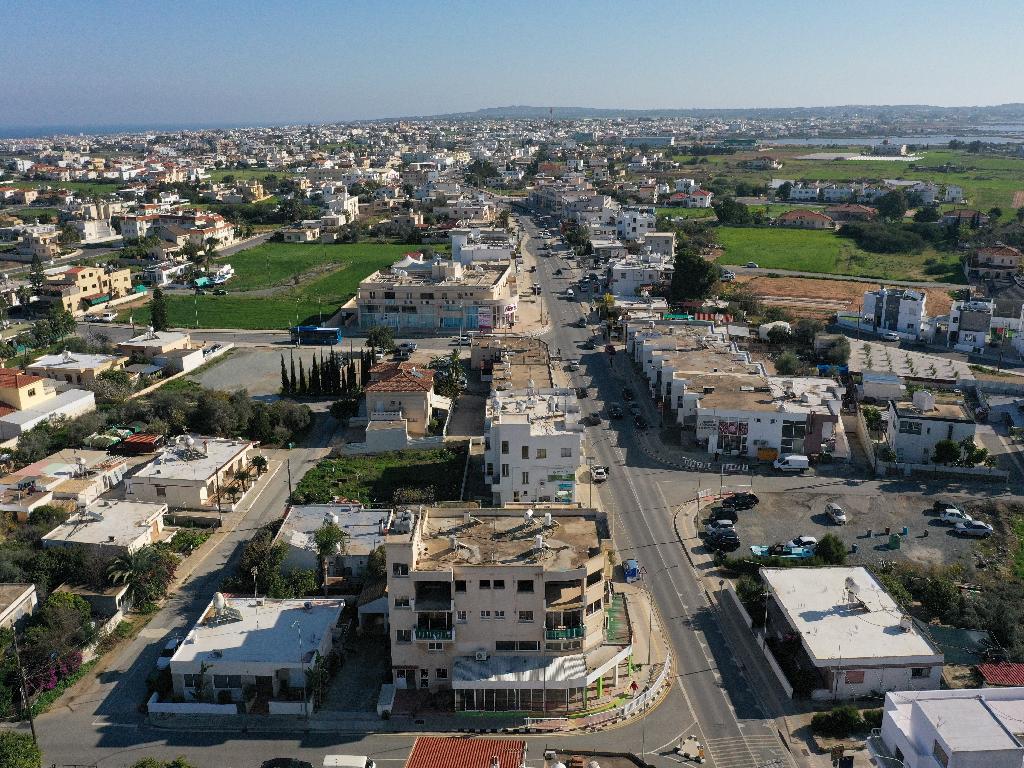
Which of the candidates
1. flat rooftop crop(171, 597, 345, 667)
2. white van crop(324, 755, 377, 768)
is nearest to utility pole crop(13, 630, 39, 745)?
flat rooftop crop(171, 597, 345, 667)

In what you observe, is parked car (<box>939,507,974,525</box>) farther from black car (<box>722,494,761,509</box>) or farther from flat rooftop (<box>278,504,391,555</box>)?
flat rooftop (<box>278,504,391,555</box>)

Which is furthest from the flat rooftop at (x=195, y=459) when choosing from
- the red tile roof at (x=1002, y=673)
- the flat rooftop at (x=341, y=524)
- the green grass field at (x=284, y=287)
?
the red tile roof at (x=1002, y=673)

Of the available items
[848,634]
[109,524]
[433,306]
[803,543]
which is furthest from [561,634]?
[433,306]

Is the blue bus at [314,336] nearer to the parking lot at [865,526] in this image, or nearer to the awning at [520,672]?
the parking lot at [865,526]

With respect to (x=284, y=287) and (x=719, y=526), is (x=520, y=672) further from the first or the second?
(x=284, y=287)

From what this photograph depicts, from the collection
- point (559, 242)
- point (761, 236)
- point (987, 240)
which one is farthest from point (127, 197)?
point (987, 240)

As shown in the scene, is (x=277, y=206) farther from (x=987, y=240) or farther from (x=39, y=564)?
(x=39, y=564)
